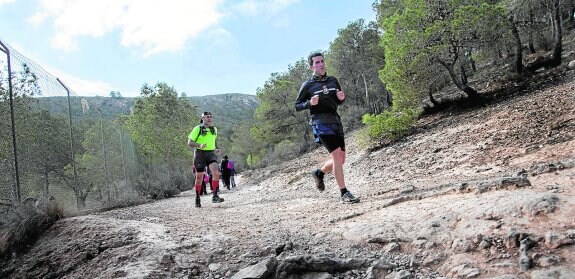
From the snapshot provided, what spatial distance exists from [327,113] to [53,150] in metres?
11.3

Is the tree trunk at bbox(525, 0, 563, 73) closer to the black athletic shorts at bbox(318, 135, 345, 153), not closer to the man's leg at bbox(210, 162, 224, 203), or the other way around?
the black athletic shorts at bbox(318, 135, 345, 153)

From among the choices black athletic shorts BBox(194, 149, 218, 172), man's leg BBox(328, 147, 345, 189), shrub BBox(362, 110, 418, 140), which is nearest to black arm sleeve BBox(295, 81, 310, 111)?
man's leg BBox(328, 147, 345, 189)

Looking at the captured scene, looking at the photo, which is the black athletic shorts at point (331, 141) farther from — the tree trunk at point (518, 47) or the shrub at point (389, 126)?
the tree trunk at point (518, 47)

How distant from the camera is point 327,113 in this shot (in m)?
4.31

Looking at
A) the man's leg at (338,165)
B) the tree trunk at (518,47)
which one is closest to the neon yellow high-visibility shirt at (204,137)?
the man's leg at (338,165)

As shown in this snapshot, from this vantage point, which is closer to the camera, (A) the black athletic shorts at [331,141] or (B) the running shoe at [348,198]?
(B) the running shoe at [348,198]

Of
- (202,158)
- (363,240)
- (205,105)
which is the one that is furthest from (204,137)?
(205,105)

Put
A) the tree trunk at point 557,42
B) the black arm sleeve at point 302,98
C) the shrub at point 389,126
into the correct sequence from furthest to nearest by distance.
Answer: the tree trunk at point 557,42, the shrub at point 389,126, the black arm sleeve at point 302,98

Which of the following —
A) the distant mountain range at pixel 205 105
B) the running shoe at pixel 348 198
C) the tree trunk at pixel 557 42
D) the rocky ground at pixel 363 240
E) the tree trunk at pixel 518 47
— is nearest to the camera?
the rocky ground at pixel 363 240

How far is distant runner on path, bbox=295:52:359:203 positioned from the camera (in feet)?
13.9

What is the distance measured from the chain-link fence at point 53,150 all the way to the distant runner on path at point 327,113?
3.66 metres

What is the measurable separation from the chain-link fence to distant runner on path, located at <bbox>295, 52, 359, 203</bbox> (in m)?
3.66

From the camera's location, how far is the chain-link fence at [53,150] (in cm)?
508

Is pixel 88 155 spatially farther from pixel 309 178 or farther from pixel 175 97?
pixel 175 97
